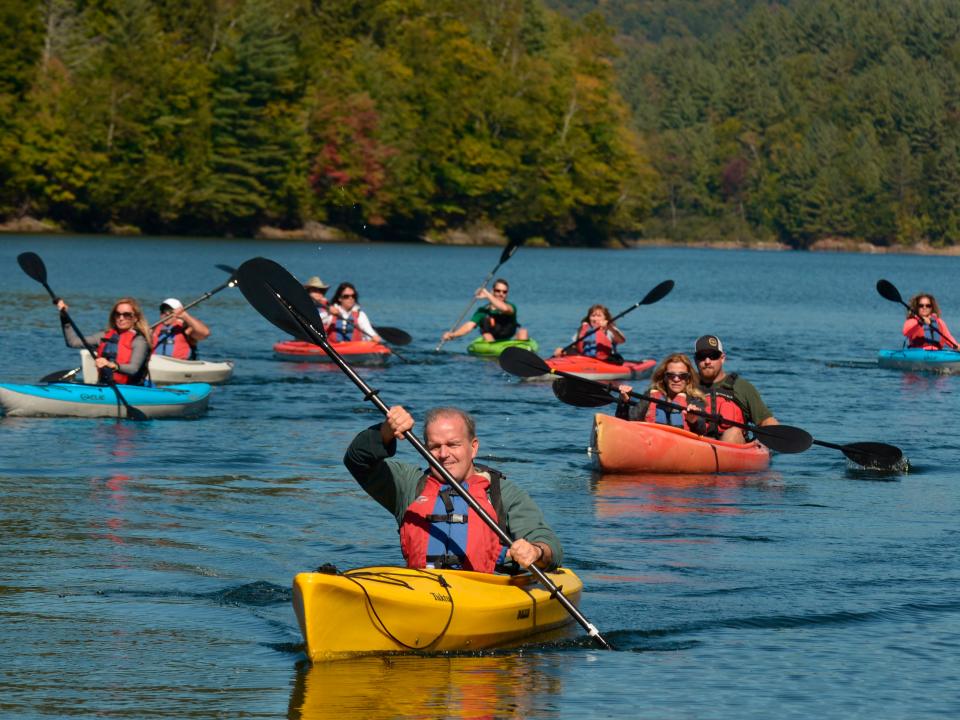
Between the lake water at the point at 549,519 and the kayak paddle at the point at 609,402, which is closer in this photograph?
the lake water at the point at 549,519

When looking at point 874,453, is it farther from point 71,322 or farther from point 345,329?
point 345,329

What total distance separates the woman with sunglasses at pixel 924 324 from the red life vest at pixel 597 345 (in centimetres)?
445

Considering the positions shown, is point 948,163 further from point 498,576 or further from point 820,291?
point 498,576

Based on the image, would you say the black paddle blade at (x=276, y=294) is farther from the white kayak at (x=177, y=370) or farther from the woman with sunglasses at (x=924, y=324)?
the woman with sunglasses at (x=924, y=324)

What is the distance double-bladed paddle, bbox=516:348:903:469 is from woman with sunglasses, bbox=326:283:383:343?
801cm

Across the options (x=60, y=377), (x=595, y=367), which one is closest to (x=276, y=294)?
(x=60, y=377)

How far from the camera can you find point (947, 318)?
41719 mm

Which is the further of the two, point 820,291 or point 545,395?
point 820,291

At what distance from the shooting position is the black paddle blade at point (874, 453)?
14.8 meters

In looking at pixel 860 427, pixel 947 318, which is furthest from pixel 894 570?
pixel 947 318

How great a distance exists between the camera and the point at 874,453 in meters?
14.8

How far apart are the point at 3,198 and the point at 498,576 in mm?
70068

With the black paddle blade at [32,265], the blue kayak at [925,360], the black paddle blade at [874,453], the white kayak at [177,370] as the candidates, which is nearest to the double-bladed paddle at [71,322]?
the black paddle blade at [32,265]

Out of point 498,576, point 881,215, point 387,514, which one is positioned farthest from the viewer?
point 881,215
